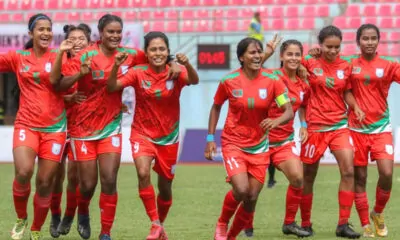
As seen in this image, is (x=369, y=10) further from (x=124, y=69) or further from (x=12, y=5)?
(x=124, y=69)

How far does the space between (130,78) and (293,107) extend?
1919 mm

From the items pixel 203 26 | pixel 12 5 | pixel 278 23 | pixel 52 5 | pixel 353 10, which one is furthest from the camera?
pixel 52 5

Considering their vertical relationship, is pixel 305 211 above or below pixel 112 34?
below

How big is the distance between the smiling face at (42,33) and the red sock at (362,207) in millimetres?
3852

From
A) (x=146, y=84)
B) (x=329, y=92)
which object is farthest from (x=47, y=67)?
(x=329, y=92)

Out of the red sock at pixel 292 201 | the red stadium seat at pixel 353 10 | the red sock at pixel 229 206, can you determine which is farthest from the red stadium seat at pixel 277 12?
the red sock at pixel 229 206

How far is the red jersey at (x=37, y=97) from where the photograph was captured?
33.7 ft

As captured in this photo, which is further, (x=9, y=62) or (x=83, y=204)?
(x=83, y=204)

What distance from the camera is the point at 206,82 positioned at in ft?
86.3

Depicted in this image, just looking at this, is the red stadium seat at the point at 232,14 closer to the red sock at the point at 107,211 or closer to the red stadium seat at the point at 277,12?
the red stadium seat at the point at 277,12

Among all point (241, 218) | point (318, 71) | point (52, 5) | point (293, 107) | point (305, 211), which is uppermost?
point (52, 5)

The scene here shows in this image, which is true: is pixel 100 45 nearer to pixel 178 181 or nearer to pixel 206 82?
pixel 178 181

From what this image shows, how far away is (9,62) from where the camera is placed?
34.4 feet

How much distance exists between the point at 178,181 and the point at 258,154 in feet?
29.7
